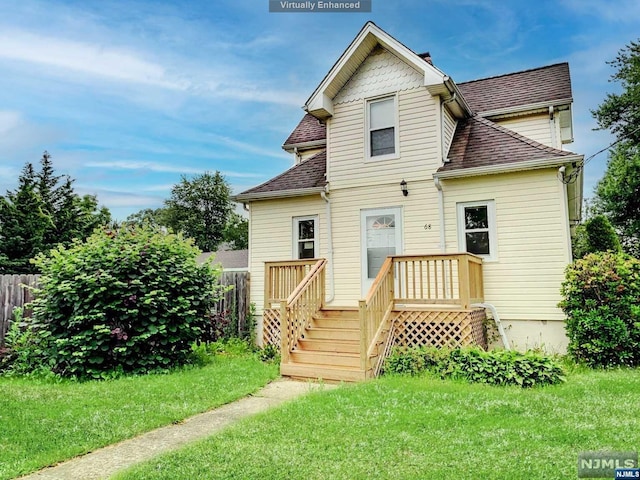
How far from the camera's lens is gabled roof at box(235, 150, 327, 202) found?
11.2 metres

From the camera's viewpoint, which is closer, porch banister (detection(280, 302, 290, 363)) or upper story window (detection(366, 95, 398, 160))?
porch banister (detection(280, 302, 290, 363))

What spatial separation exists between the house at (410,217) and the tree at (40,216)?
16.0 m

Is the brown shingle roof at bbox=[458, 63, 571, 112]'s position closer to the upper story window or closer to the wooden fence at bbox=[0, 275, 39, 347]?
the upper story window

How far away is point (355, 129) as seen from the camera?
429 inches

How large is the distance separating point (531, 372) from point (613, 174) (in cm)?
2071

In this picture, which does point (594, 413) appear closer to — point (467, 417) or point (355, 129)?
point (467, 417)

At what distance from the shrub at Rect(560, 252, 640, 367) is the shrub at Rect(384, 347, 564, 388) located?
130 cm

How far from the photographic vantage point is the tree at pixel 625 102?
2344 centimetres

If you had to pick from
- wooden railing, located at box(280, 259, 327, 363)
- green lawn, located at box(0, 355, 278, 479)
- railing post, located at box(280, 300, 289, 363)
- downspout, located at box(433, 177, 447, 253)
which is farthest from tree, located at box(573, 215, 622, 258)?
green lawn, located at box(0, 355, 278, 479)

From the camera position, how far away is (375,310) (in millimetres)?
7738

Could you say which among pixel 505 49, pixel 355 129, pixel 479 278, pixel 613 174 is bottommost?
pixel 479 278

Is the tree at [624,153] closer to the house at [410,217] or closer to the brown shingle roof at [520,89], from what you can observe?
the house at [410,217]

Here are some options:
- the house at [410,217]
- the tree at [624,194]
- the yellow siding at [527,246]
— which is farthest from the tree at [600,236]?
the tree at [624,194]

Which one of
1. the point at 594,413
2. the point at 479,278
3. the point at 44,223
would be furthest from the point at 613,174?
the point at 44,223
